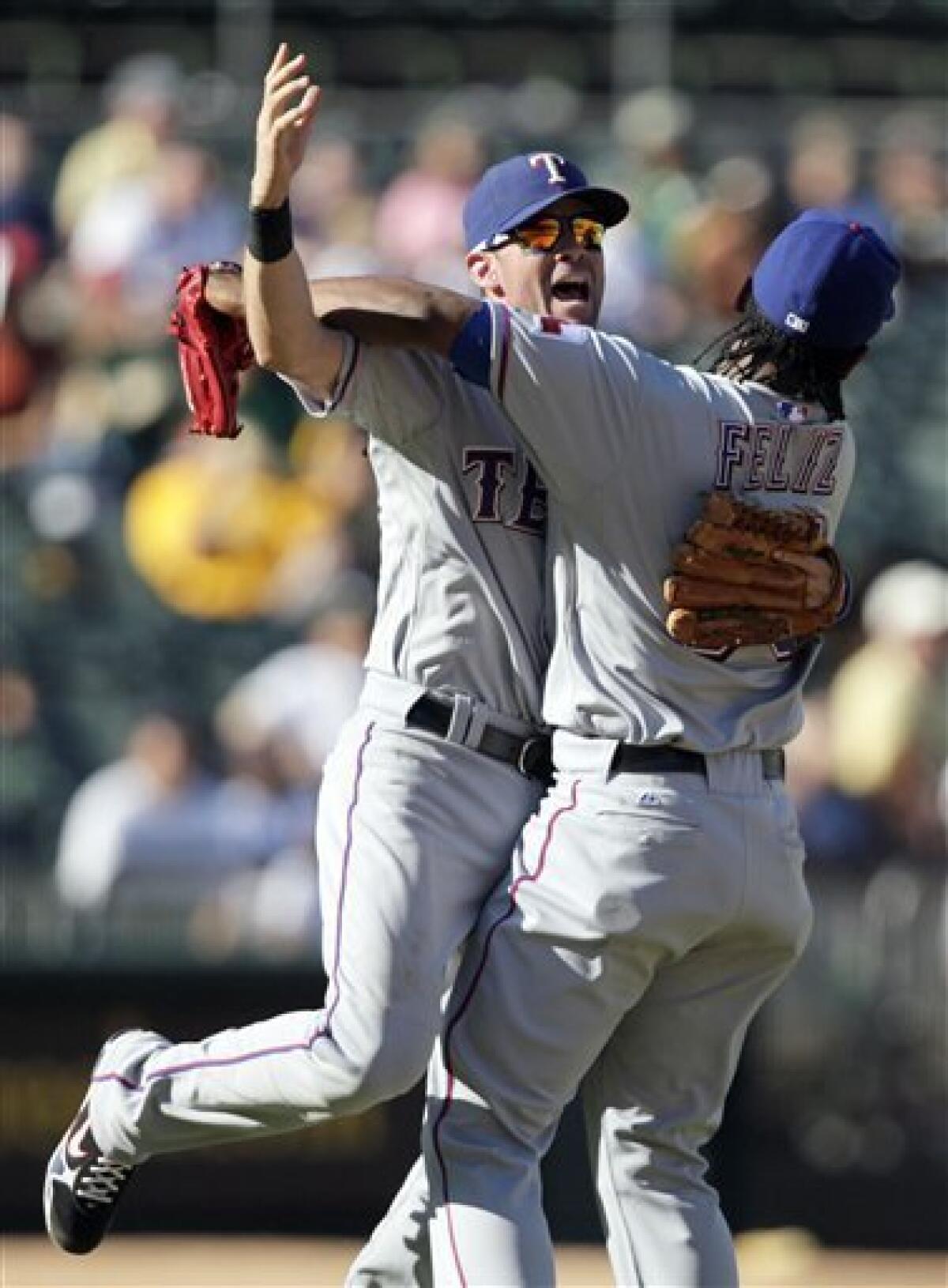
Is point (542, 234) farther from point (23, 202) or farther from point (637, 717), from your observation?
point (23, 202)

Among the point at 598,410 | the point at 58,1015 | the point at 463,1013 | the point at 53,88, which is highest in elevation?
the point at 53,88

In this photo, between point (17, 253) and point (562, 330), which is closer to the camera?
point (562, 330)

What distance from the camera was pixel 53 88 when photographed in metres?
10.3

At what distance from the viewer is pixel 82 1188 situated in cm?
453

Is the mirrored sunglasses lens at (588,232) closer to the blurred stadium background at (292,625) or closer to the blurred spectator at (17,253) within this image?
the blurred stadium background at (292,625)

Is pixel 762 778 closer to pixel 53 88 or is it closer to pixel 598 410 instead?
pixel 598 410

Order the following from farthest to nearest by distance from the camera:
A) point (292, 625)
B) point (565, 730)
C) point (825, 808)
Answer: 1. point (292, 625)
2. point (825, 808)
3. point (565, 730)

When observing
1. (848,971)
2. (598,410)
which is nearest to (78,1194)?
(598,410)

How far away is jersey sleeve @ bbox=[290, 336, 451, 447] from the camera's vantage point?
4016 mm

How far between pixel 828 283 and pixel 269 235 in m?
0.84

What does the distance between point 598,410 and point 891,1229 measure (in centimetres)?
458

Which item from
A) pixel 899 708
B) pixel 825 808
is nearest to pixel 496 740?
pixel 825 808

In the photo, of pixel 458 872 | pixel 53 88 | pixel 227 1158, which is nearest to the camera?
pixel 458 872

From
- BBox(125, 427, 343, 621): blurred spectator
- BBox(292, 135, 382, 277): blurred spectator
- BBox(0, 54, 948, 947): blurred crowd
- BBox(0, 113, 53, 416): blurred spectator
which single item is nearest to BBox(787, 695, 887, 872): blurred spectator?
BBox(0, 54, 948, 947): blurred crowd
